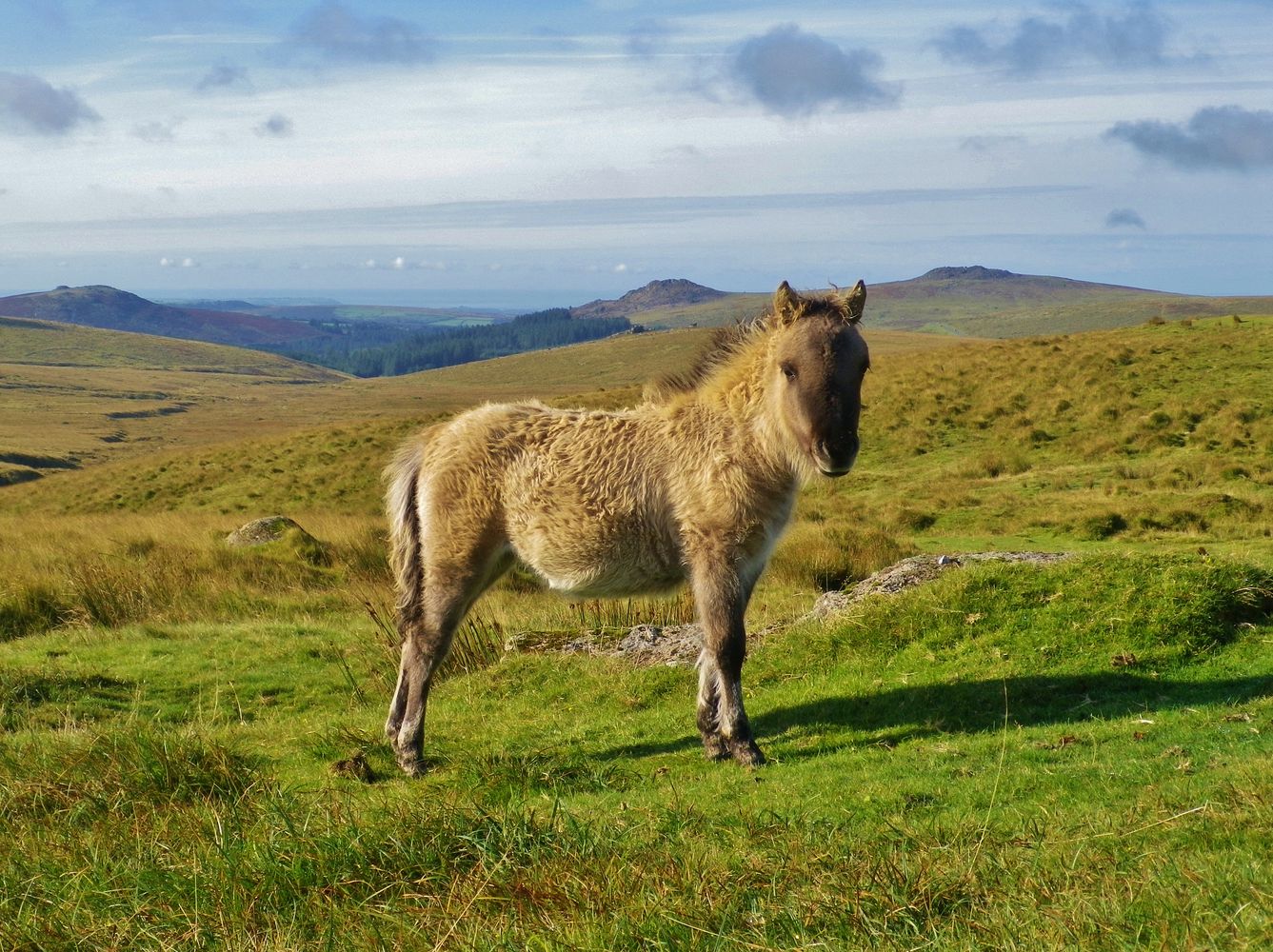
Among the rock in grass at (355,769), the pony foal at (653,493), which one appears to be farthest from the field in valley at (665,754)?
the pony foal at (653,493)

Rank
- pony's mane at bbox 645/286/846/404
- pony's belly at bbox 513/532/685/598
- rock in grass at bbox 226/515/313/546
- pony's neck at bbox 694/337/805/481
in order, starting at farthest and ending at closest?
rock in grass at bbox 226/515/313/546, pony's mane at bbox 645/286/846/404, pony's belly at bbox 513/532/685/598, pony's neck at bbox 694/337/805/481

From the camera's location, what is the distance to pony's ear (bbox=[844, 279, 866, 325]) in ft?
25.7

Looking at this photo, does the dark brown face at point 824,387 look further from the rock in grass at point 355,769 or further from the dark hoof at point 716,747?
the rock in grass at point 355,769

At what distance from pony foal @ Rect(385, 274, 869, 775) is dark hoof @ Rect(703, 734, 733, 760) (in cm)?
1

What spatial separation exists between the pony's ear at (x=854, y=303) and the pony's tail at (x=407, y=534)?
357 cm

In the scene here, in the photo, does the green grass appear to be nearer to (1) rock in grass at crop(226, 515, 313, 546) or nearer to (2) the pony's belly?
(2) the pony's belly

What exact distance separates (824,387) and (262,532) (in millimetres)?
15395

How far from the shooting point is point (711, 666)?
8.14 meters

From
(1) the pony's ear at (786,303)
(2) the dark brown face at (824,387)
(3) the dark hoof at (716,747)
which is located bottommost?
(3) the dark hoof at (716,747)

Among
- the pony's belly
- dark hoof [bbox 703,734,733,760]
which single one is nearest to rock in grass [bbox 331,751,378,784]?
the pony's belly

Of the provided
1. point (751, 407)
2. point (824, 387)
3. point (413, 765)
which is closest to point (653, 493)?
point (751, 407)

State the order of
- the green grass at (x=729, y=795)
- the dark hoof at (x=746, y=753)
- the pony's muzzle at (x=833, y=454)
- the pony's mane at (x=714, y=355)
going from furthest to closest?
1. the pony's mane at (x=714, y=355)
2. the dark hoof at (x=746, y=753)
3. the pony's muzzle at (x=833, y=454)
4. the green grass at (x=729, y=795)

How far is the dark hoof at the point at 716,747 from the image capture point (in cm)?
786

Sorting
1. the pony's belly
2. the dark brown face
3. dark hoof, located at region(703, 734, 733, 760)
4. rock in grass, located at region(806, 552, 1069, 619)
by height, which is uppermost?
the dark brown face
